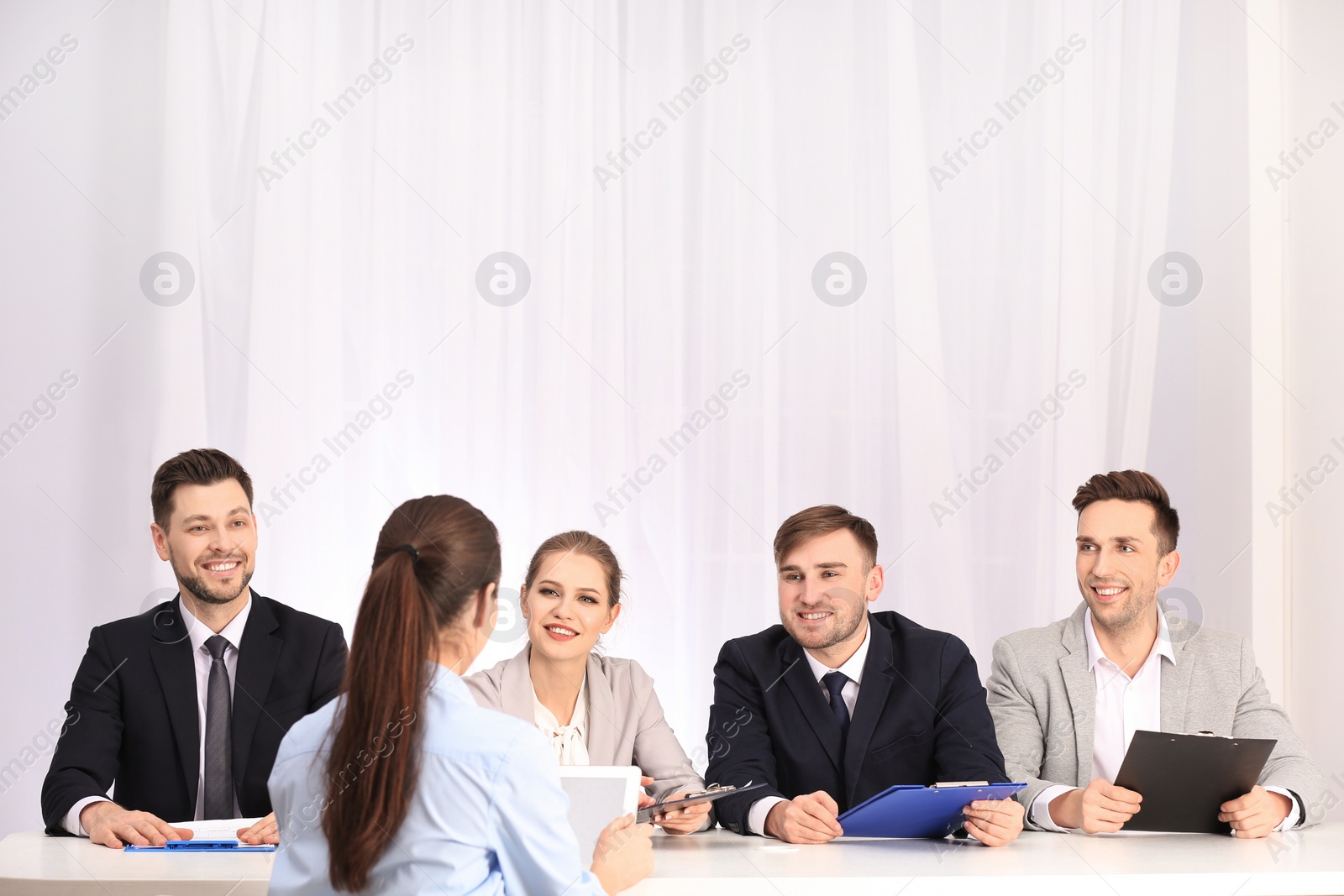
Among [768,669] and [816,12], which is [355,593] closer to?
[768,669]

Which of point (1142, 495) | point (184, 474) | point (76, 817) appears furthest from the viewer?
point (1142, 495)

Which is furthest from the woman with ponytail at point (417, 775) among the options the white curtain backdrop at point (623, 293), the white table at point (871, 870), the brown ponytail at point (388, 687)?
the white curtain backdrop at point (623, 293)

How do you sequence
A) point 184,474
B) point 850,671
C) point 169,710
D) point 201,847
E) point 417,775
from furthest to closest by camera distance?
point 850,671, point 184,474, point 169,710, point 201,847, point 417,775

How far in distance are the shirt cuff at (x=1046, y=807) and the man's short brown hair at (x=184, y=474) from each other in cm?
197

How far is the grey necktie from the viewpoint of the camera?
Answer: 265cm

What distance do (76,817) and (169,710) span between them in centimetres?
36

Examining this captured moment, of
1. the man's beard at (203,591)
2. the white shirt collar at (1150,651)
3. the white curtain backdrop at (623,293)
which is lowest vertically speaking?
the white shirt collar at (1150,651)

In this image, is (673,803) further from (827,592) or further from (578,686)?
(827,592)

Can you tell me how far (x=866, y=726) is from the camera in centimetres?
277

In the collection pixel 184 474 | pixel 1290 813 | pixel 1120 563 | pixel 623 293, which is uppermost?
pixel 623 293

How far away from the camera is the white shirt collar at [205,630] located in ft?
8.93

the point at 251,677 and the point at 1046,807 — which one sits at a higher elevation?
the point at 251,677

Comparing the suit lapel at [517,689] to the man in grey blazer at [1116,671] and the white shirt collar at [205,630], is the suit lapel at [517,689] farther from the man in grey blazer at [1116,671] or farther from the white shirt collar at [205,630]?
the man in grey blazer at [1116,671]

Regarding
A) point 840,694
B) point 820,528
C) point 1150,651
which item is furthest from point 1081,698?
point 820,528
